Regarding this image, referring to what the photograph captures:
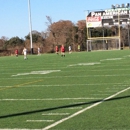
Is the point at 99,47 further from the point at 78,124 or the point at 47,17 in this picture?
the point at 78,124

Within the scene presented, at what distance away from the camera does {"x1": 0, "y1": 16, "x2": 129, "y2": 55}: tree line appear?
77244 mm

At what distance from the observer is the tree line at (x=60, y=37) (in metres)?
77.2

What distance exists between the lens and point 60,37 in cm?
8238

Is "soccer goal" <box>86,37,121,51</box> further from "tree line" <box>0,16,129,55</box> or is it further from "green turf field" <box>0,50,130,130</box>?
"green turf field" <box>0,50,130,130</box>

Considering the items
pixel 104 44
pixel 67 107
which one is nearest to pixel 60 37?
pixel 104 44

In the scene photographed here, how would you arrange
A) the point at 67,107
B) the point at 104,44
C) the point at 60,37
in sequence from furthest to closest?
the point at 60,37, the point at 104,44, the point at 67,107

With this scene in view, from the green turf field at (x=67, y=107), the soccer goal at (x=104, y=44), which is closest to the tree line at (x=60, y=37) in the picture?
the soccer goal at (x=104, y=44)

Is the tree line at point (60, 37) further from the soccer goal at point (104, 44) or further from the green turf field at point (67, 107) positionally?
the green turf field at point (67, 107)

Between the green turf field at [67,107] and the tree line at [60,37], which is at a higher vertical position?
the tree line at [60,37]

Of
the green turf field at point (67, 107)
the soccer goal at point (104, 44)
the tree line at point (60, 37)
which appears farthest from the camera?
the tree line at point (60, 37)

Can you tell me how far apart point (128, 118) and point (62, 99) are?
8.73ft

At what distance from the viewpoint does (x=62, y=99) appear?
9086 mm

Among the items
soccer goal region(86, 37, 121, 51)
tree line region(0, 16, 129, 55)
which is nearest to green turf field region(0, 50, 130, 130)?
soccer goal region(86, 37, 121, 51)

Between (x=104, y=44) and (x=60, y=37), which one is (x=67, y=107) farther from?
(x=60, y=37)
